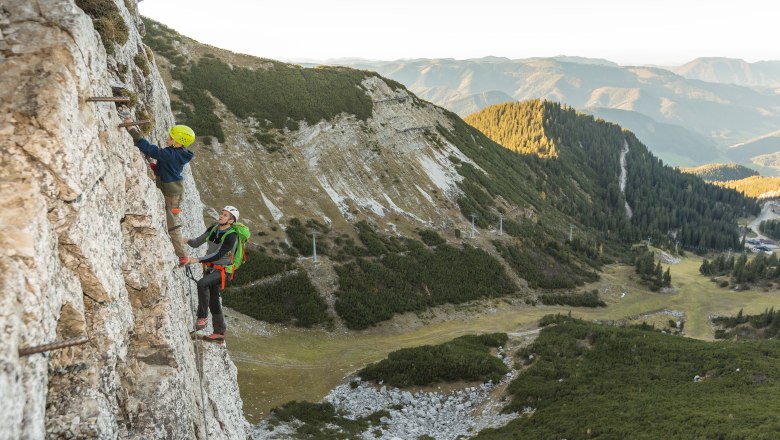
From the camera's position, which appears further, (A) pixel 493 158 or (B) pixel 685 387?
(A) pixel 493 158

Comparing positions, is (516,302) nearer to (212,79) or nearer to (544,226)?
(544,226)

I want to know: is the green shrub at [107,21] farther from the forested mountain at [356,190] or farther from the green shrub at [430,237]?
the green shrub at [430,237]

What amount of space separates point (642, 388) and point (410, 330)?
33.2m

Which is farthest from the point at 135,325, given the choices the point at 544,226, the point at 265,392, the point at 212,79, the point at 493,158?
the point at 493,158

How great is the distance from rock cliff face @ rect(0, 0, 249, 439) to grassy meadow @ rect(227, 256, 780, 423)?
25.6 meters

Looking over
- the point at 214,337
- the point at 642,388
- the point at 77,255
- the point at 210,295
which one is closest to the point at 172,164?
the point at 210,295

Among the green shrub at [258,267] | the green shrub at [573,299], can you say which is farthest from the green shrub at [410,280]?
the green shrub at [258,267]

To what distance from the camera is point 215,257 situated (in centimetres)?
1329

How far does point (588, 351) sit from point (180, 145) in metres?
41.6

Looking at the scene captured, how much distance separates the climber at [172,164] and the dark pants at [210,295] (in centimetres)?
87

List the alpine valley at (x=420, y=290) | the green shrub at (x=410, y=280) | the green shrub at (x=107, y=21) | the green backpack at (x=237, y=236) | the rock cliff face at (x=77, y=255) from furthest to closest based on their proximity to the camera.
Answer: the green shrub at (x=410, y=280), the alpine valley at (x=420, y=290), the green backpack at (x=237, y=236), the green shrub at (x=107, y=21), the rock cliff face at (x=77, y=255)

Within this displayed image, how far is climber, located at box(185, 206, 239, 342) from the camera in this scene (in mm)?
13281

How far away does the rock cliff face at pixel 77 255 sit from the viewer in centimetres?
685

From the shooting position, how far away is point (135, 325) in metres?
11.0
